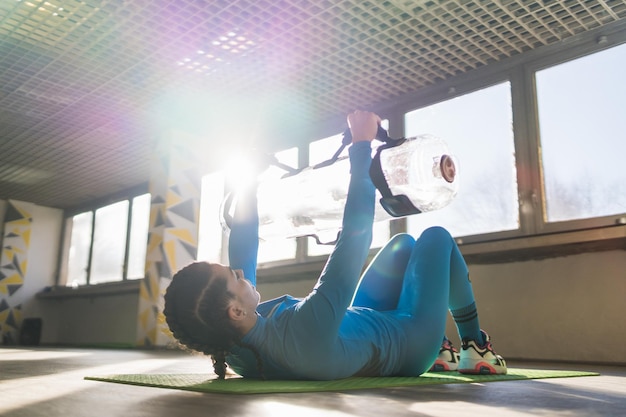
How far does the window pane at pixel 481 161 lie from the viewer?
3035 mm

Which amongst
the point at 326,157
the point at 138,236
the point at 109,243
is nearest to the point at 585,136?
the point at 326,157

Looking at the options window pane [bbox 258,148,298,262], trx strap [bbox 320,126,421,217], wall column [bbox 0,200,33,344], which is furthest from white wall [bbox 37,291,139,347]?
trx strap [bbox 320,126,421,217]

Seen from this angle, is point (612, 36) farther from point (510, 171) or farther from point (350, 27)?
point (350, 27)

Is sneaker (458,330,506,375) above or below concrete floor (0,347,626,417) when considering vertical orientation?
above

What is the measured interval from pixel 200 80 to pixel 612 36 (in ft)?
7.31

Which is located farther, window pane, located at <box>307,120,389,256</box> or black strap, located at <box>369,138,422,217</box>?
window pane, located at <box>307,120,389,256</box>

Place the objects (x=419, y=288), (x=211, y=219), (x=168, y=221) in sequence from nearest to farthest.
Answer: (x=419, y=288), (x=168, y=221), (x=211, y=219)

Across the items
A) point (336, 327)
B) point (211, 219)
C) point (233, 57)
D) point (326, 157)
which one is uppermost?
point (233, 57)

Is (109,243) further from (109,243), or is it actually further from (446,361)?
(446,361)

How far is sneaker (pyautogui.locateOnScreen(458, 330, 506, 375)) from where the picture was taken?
5.00ft

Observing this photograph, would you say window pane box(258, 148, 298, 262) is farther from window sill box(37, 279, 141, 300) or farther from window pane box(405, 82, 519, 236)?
window sill box(37, 279, 141, 300)

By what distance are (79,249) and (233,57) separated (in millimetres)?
4240

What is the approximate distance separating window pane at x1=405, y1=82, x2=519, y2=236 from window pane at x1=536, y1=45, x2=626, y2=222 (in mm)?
200

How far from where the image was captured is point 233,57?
10.1 feet
